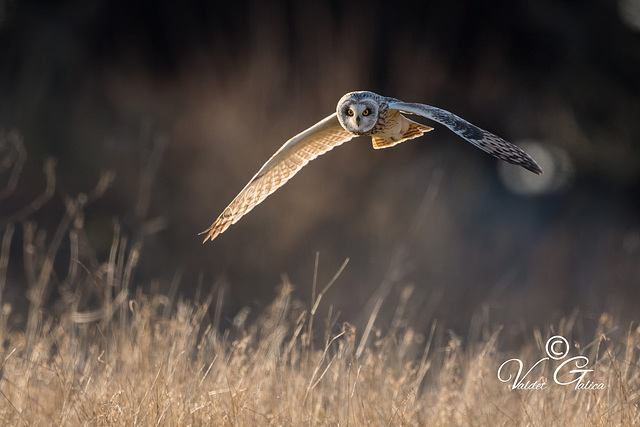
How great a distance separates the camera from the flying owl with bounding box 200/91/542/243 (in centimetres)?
294

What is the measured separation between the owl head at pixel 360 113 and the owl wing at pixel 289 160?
0.31 meters

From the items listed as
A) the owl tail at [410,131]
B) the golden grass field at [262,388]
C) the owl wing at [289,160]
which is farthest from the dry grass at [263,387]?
the owl tail at [410,131]

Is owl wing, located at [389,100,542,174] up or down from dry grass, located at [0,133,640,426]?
up

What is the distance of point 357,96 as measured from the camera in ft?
11.0

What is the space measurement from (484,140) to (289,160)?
4.10ft

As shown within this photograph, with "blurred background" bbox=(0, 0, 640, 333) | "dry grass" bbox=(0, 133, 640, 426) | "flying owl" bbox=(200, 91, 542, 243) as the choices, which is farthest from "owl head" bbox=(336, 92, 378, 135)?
"blurred background" bbox=(0, 0, 640, 333)

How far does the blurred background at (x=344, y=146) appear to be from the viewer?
910 cm

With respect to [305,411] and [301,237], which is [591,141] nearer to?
[301,237]

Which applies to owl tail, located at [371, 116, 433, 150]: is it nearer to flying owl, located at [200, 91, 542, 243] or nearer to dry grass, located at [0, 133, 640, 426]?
flying owl, located at [200, 91, 542, 243]

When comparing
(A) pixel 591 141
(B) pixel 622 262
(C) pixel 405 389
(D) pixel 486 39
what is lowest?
(B) pixel 622 262

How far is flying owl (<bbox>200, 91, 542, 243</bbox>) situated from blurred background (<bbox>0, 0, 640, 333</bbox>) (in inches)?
195

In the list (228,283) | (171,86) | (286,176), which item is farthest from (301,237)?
(286,176)

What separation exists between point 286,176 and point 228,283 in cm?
545

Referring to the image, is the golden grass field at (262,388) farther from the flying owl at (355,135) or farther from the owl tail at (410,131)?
the owl tail at (410,131)
